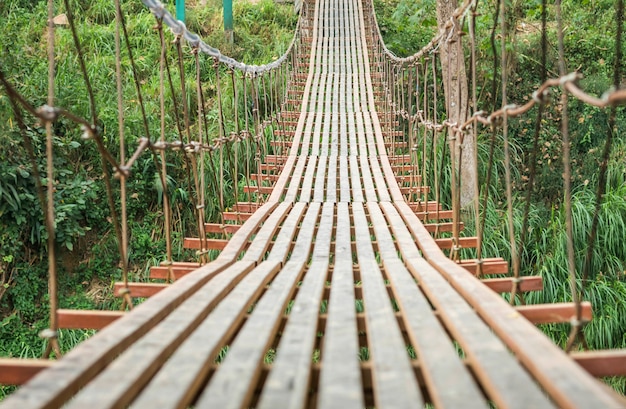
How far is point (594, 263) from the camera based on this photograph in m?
3.78

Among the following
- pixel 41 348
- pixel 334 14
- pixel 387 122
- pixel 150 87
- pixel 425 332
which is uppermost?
pixel 334 14

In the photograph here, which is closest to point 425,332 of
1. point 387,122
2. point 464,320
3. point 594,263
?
point 464,320

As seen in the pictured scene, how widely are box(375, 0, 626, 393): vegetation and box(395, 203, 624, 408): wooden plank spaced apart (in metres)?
1.13

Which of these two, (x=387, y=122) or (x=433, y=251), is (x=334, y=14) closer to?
(x=387, y=122)

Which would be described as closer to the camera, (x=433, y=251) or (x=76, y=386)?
(x=76, y=386)

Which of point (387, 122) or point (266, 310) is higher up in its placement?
point (387, 122)

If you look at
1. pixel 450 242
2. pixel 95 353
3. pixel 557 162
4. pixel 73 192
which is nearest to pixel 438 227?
pixel 450 242

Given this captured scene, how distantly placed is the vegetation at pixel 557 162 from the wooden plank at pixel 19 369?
192 centimetres

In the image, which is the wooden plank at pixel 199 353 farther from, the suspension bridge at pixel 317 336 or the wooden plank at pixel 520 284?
the wooden plank at pixel 520 284

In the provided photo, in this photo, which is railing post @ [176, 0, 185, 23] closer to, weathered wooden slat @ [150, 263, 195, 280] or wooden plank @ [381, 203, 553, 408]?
weathered wooden slat @ [150, 263, 195, 280]

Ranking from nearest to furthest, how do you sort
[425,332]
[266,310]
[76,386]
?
[76,386]
[425,332]
[266,310]

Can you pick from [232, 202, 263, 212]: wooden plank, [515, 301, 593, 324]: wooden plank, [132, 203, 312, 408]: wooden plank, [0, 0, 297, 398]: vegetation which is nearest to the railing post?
[0, 0, 297, 398]: vegetation

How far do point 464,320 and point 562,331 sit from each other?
2532 millimetres

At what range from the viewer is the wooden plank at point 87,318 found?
1304 millimetres
